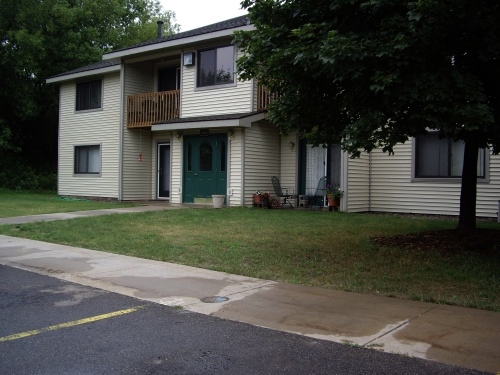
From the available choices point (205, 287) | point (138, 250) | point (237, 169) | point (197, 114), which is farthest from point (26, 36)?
point (205, 287)

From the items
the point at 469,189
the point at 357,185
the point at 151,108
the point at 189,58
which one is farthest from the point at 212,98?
the point at 469,189

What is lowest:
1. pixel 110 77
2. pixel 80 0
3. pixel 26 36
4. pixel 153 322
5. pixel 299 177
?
pixel 153 322

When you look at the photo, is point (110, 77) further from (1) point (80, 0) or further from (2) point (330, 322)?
(2) point (330, 322)

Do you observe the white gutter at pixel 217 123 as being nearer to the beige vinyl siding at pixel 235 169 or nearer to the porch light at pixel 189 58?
the beige vinyl siding at pixel 235 169

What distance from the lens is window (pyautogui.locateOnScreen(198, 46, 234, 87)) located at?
673 inches

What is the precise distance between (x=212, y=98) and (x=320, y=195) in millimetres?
4968

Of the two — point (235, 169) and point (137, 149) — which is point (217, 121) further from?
point (137, 149)

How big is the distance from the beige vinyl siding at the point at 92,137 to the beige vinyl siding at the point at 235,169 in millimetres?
6319

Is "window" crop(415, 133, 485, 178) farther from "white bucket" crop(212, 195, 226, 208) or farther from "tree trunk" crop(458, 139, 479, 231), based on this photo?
"white bucket" crop(212, 195, 226, 208)

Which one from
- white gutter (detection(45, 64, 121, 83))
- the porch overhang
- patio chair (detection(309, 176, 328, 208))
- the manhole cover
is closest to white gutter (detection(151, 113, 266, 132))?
the porch overhang

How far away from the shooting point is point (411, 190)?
15.4 m

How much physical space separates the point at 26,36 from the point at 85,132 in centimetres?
773

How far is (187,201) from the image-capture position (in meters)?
18.4

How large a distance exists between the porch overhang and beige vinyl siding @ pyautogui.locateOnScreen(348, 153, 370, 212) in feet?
10.3
